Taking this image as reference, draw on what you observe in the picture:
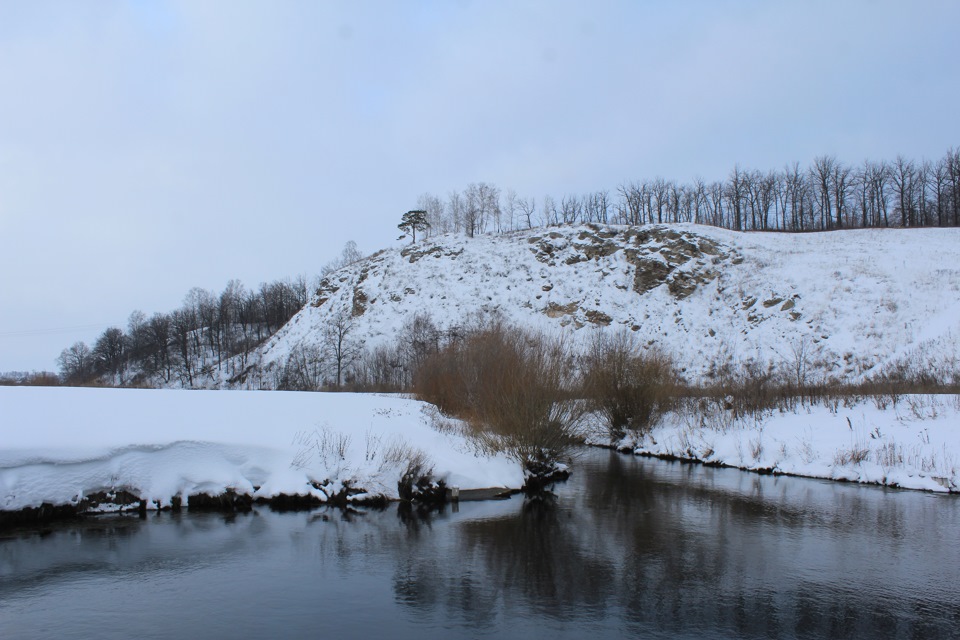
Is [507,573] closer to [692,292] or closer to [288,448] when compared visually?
[288,448]

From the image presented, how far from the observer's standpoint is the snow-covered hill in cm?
4056

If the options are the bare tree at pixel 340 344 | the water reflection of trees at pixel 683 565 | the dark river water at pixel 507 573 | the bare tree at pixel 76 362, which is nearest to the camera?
the dark river water at pixel 507 573

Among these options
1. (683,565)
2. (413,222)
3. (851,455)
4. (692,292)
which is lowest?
(683,565)

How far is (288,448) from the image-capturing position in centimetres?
1691

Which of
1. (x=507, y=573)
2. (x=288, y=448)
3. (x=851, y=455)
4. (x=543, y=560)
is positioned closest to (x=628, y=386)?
(x=851, y=455)

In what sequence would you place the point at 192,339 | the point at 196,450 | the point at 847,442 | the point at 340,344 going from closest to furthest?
the point at 196,450
the point at 847,442
the point at 340,344
the point at 192,339

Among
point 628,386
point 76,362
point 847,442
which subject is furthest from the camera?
point 76,362

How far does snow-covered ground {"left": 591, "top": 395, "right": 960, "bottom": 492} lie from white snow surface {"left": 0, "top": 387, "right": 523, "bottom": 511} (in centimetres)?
996

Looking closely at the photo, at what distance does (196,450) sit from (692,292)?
154ft

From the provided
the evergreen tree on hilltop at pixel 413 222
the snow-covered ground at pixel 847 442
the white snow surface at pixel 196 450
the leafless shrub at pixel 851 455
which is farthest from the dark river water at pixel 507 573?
the evergreen tree on hilltop at pixel 413 222

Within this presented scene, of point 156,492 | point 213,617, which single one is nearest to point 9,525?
point 156,492

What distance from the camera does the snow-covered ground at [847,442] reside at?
1806cm

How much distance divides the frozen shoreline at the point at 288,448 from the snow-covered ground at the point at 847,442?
0.05 m

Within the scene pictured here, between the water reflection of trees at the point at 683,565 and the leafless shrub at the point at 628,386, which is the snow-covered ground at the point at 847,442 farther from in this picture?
the water reflection of trees at the point at 683,565
